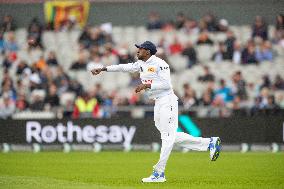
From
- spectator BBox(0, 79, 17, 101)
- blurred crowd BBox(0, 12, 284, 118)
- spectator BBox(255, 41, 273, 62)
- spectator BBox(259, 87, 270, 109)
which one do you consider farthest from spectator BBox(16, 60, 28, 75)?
spectator BBox(259, 87, 270, 109)

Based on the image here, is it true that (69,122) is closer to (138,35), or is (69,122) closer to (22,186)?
(138,35)

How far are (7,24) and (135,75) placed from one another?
5635 millimetres

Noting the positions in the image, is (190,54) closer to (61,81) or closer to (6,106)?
(61,81)

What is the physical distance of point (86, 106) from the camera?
24984 mm

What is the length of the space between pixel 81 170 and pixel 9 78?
1099cm

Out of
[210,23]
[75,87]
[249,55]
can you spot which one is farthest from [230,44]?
[75,87]

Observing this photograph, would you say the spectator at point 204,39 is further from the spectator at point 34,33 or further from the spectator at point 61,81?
the spectator at point 34,33

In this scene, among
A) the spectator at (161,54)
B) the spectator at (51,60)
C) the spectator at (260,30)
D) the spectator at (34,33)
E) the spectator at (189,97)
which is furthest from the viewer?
the spectator at (34,33)

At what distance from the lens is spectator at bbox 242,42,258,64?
2820 cm

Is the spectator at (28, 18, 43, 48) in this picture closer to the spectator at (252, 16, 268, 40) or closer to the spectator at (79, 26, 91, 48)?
the spectator at (79, 26, 91, 48)

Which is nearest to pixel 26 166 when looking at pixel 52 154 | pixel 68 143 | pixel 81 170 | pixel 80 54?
pixel 81 170

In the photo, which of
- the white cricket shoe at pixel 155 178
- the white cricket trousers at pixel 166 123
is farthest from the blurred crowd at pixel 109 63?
the white cricket shoe at pixel 155 178

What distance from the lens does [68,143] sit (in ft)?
79.0

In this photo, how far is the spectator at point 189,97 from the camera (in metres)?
25.1
